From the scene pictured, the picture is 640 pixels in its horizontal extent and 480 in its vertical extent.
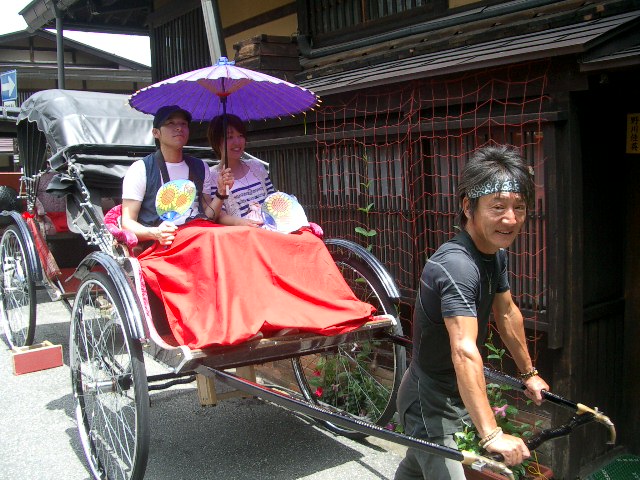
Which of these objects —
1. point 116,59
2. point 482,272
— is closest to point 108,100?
point 482,272

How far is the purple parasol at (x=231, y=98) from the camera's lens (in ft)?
14.2

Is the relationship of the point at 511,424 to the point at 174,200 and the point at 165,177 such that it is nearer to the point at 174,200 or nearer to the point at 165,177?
the point at 174,200

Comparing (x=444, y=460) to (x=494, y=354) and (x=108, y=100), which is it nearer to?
(x=494, y=354)

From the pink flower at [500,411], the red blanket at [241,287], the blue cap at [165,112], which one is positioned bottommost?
the pink flower at [500,411]

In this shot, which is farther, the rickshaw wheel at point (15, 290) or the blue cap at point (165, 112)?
the rickshaw wheel at point (15, 290)

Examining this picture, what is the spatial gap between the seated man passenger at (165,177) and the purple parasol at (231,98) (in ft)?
0.57

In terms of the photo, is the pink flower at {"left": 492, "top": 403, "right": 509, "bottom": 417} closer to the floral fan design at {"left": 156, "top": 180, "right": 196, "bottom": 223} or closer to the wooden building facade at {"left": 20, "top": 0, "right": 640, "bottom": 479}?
the wooden building facade at {"left": 20, "top": 0, "right": 640, "bottom": 479}

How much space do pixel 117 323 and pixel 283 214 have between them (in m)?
1.23

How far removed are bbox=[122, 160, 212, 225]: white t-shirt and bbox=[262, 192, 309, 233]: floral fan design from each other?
50 centimetres

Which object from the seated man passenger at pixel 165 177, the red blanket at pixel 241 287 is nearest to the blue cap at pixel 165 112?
the seated man passenger at pixel 165 177

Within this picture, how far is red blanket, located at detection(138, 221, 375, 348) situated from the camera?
10.9 feet

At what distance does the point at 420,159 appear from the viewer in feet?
14.7

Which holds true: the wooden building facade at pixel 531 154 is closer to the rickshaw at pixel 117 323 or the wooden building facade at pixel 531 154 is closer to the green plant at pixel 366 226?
the green plant at pixel 366 226

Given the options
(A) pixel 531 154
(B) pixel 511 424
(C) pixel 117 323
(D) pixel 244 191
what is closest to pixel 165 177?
(D) pixel 244 191
